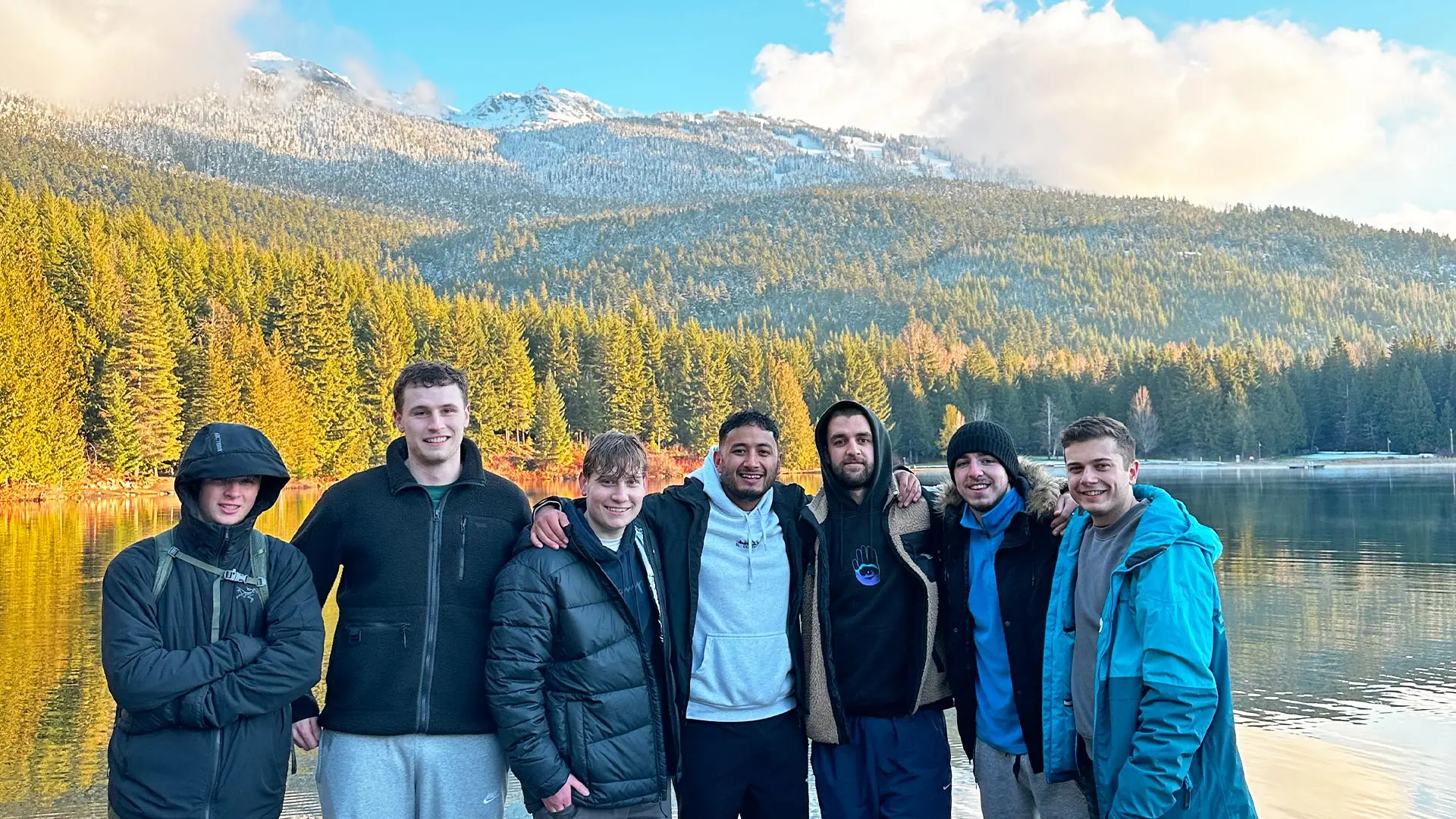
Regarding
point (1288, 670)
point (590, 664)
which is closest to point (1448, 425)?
point (1288, 670)

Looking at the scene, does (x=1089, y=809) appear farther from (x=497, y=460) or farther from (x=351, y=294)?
(x=351, y=294)

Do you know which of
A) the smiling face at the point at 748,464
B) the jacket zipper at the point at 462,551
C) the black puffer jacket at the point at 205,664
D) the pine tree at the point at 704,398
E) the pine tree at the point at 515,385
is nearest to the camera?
the black puffer jacket at the point at 205,664

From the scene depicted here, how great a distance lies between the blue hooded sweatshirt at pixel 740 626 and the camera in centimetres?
448

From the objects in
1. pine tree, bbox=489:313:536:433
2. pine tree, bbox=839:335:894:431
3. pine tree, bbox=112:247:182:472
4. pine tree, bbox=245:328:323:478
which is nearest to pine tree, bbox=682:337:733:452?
pine tree, bbox=489:313:536:433

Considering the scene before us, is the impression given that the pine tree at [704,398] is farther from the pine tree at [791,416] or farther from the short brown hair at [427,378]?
the short brown hair at [427,378]

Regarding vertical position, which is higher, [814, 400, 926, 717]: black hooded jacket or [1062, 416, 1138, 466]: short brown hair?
[1062, 416, 1138, 466]: short brown hair

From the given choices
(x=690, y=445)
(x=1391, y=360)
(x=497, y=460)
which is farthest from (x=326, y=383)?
(x=1391, y=360)

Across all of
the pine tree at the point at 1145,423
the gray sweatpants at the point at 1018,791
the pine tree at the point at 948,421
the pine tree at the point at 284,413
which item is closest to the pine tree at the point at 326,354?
the pine tree at the point at 284,413

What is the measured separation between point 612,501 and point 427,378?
0.88 meters

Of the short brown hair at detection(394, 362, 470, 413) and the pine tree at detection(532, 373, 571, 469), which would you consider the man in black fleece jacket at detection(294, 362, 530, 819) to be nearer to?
the short brown hair at detection(394, 362, 470, 413)

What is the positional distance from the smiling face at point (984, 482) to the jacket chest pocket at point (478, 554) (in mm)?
2010

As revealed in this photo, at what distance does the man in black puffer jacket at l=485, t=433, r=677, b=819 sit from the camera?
12.8 feet

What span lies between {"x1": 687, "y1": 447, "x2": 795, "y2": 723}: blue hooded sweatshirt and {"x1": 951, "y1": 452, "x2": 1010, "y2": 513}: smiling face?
34.4 inches

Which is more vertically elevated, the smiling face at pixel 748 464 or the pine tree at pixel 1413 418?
the pine tree at pixel 1413 418
